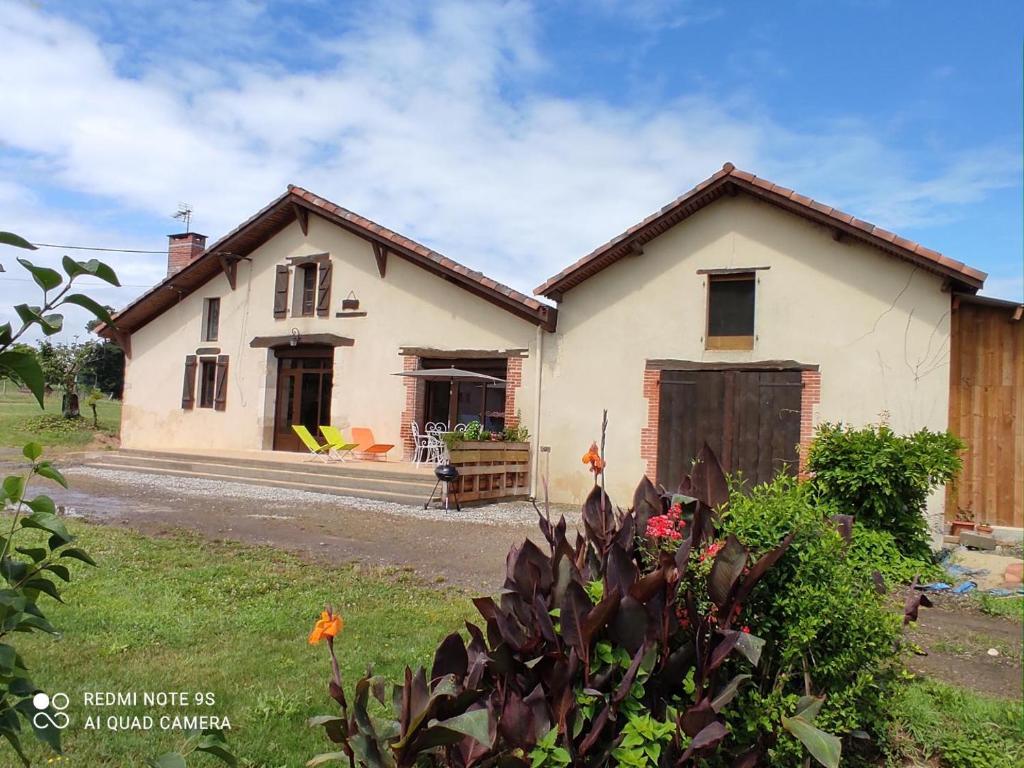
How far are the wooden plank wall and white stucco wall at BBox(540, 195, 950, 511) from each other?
30cm

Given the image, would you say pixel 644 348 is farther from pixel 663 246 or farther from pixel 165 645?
pixel 165 645

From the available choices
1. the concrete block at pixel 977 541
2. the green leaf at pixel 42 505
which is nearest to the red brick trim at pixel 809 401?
the concrete block at pixel 977 541

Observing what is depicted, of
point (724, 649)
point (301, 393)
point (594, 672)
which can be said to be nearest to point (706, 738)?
point (724, 649)

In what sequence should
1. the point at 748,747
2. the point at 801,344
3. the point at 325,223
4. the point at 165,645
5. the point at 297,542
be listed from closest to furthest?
the point at 748,747 → the point at 165,645 → the point at 297,542 → the point at 801,344 → the point at 325,223

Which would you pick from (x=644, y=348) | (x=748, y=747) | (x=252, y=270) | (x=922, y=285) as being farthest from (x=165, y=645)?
(x=252, y=270)

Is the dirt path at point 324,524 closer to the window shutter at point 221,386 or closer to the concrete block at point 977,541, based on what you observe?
the window shutter at point 221,386

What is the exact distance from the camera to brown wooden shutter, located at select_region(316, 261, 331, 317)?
1681 cm

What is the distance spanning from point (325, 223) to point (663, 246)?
8255mm

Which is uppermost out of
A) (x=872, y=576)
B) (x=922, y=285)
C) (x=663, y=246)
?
(x=663, y=246)

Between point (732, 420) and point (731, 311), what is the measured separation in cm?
185

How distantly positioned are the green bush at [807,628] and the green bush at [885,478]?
450 centimetres

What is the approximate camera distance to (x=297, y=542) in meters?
7.98

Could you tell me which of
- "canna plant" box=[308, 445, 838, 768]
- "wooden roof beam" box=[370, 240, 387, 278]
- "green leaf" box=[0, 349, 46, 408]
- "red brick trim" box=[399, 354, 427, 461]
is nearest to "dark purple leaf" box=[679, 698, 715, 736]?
"canna plant" box=[308, 445, 838, 768]

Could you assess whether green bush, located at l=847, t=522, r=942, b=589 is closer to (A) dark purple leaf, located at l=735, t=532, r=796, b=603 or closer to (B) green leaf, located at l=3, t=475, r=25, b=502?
(A) dark purple leaf, located at l=735, t=532, r=796, b=603
